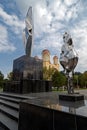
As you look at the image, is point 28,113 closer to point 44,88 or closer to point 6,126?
point 6,126

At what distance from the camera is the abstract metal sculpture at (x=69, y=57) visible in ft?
19.8

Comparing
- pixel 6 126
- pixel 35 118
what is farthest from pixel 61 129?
pixel 6 126

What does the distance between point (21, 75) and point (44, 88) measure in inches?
95.7

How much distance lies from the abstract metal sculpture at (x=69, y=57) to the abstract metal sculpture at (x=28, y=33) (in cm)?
915

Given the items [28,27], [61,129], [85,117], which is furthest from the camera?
[28,27]

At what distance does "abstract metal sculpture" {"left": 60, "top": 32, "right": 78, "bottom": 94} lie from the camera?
19.8ft

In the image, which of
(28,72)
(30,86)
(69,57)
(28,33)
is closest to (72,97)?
(69,57)

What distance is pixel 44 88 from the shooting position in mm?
12898

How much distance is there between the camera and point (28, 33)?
613 inches

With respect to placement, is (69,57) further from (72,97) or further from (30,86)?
(30,86)

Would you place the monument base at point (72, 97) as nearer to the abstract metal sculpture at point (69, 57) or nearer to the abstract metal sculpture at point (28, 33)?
the abstract metal sculpture at point (69, 57)

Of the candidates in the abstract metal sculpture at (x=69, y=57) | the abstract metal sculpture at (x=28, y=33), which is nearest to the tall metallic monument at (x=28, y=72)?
the abstract metal sculpture at (x=28, y=33)

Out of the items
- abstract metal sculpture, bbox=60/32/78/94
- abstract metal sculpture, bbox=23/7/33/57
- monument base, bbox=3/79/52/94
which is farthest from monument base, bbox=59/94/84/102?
abstract metal sculpture, bbox=23/7/33/57

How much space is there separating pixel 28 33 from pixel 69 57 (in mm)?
10357
